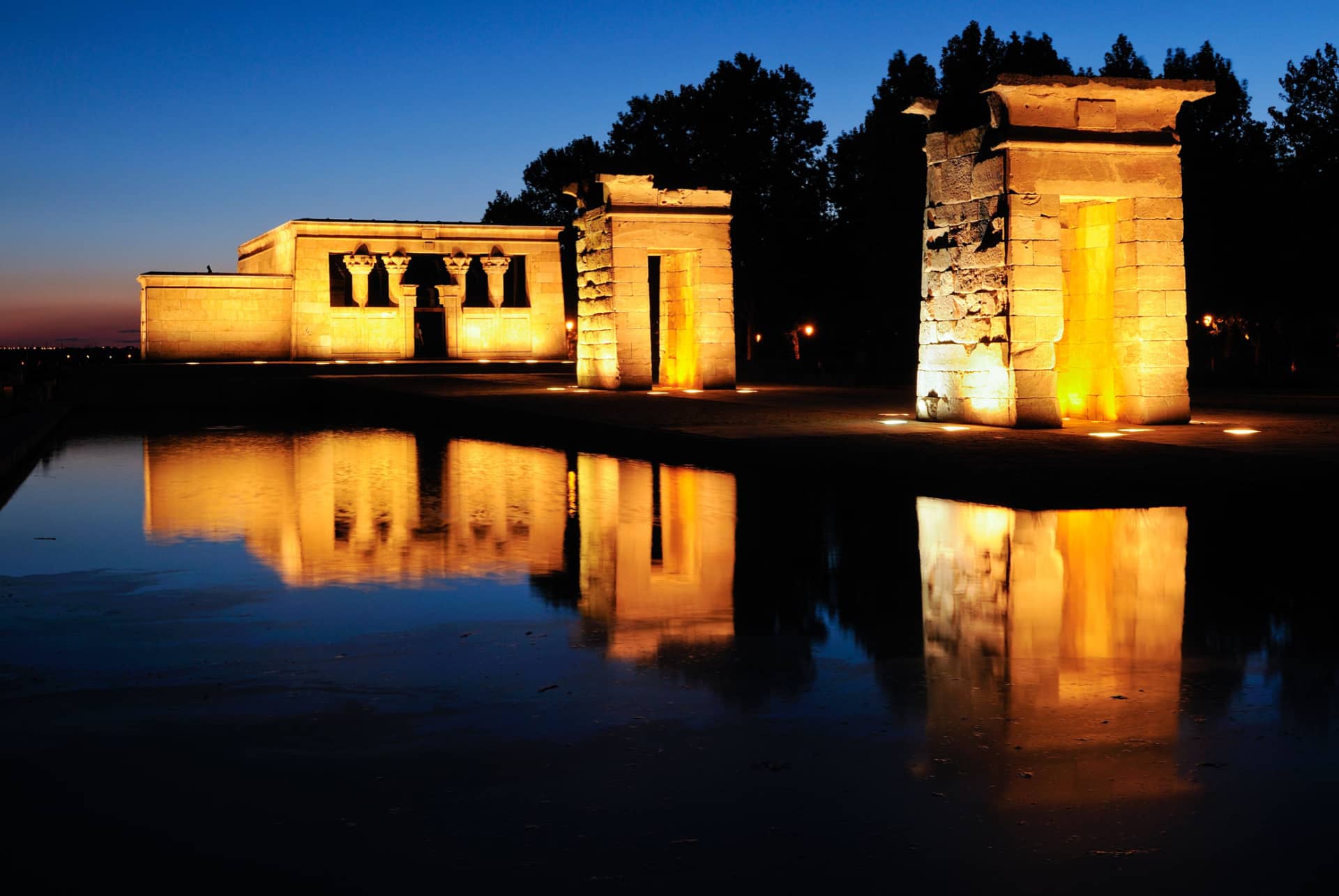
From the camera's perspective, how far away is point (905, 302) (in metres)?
44.2

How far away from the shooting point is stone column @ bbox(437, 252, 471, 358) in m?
49.0

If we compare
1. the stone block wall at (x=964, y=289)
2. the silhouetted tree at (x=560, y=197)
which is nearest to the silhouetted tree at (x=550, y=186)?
the silhouetted tree at (x=560, y=197)

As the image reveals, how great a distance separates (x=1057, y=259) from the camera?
17.4 m

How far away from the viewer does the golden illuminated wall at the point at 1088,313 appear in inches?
729

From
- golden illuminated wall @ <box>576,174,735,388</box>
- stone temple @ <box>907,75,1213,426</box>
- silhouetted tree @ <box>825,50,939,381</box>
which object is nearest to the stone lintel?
stone temple @ <box>907,75,1213,426</box>

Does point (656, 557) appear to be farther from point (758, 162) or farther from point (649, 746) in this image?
point (758, 162)

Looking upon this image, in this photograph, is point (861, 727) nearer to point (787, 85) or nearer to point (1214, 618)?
point (1214, 618)

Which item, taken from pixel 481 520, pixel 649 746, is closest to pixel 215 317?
pixel 481 520

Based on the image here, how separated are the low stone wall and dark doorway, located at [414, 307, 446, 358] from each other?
7.58 m

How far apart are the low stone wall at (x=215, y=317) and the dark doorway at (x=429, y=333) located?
7.58 m

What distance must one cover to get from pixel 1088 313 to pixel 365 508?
11293 mm

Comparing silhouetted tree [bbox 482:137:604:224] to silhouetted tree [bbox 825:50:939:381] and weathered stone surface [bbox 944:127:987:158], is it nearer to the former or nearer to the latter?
silhouetted tree [bbox 825:50:939:381]

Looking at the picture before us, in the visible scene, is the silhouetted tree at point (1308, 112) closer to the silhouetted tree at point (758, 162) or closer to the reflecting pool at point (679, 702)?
the silhouetted tree at point (758, 162)

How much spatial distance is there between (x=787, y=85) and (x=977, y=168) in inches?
1667
